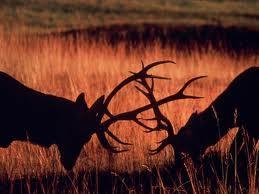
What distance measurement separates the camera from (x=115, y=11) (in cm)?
3028

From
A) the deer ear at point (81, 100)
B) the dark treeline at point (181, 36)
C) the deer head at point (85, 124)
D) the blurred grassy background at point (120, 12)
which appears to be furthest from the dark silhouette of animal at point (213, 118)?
the blurred grassy background at point (120, 12)

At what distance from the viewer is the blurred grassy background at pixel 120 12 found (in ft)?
84.6

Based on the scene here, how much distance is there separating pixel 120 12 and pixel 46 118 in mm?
25387

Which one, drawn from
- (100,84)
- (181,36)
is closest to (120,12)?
(181,36)

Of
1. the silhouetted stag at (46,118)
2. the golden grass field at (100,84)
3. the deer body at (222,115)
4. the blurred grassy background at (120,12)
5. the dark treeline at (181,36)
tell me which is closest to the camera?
the silhouetted stag at (46,118)

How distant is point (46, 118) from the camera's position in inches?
191

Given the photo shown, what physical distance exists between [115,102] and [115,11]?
22463 mm

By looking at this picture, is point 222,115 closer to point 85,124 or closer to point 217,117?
point 217,117

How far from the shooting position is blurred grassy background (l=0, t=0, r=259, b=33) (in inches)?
1015

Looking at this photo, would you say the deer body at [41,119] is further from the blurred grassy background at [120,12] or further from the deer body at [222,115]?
the blurred grassy background at [120,12]

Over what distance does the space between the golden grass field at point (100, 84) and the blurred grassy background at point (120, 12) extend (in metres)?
11.3

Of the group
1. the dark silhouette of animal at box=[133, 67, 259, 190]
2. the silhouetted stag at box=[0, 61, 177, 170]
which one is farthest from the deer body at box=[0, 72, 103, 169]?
the dark silhouette of animal at box=[133, 67, 259, 190]

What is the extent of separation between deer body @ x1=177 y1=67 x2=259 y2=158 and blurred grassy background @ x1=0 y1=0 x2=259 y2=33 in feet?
61.2

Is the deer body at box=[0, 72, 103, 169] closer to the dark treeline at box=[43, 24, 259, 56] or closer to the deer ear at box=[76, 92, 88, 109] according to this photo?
the deer ear at box=[76, 92, 88, 109]
